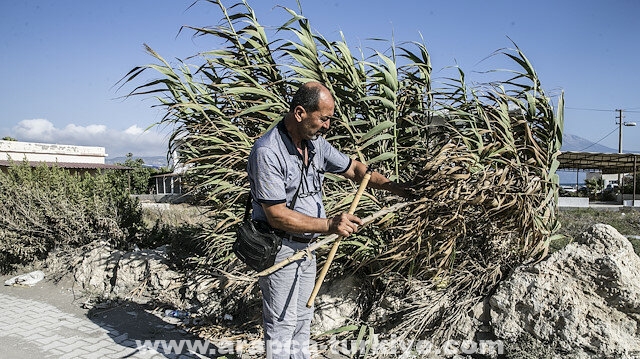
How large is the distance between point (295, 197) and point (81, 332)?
108 inches

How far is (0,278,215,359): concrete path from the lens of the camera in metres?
3.64

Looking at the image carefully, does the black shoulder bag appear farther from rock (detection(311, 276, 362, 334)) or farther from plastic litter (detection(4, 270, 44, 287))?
plastic litter (detection(4, 270, 44, 287))

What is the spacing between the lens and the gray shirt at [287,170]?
2.43 meters

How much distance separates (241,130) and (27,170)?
4425mm

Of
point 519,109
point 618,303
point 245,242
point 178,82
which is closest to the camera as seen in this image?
point 245,242

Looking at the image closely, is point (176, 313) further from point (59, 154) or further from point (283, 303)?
point (59, 154)

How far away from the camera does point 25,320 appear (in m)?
4.43

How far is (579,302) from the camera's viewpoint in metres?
2.99

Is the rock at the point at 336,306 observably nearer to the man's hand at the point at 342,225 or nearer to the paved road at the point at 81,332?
the paved road at the point at 81,332

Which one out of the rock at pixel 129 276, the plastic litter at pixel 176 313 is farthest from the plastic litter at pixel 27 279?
the plastic litter at pixel 176 313

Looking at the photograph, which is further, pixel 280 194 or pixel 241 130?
pixel 241 130

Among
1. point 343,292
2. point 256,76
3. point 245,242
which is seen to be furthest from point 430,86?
point 245,242

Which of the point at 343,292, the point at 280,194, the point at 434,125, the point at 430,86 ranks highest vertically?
the point at 430,86

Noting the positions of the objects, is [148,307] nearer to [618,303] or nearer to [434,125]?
[434,125]
